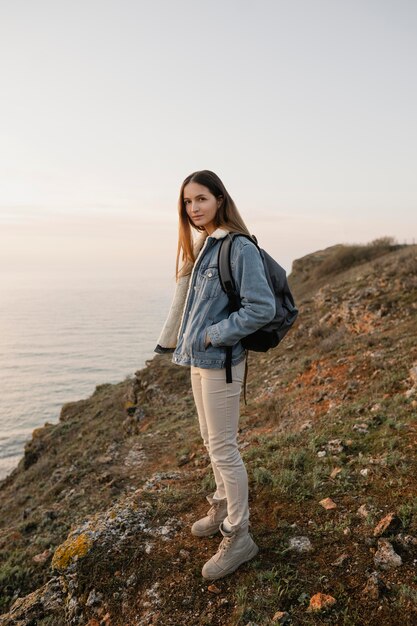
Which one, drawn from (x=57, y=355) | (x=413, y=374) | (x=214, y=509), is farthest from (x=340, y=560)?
(x=57, y=355)

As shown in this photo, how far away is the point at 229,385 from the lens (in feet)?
9.66

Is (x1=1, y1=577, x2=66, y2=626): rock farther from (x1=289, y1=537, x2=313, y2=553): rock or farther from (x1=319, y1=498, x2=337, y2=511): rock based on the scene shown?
(x1=319, y1=498, x2=337, y2=511): rock

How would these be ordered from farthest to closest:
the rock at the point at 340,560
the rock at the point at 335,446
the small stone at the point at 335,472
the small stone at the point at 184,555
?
1. the rock at the point at 335,446
2. the small stone at the point at 335,472
3. the small stone at the point at 184,555
4. the rock at the point at 340,560

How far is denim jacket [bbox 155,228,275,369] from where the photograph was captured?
277cm

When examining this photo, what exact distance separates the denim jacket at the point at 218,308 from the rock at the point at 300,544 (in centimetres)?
179

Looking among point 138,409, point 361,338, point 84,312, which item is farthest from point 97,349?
point 361,338

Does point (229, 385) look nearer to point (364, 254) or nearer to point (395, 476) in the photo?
point (395, 476)

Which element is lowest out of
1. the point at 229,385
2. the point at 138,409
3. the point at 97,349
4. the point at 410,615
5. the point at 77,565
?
the point at 97,349

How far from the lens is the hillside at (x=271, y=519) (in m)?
3.03

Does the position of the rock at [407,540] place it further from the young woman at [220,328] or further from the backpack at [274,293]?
the backpack at [274,293]

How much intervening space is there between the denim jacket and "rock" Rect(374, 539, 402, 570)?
191 cm

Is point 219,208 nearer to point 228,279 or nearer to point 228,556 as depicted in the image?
point 228,279

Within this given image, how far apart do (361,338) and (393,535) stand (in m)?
6.83

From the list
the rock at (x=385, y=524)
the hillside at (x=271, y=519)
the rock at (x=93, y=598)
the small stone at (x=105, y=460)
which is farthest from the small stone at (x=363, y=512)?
the small stone at (x=105, y=460)
